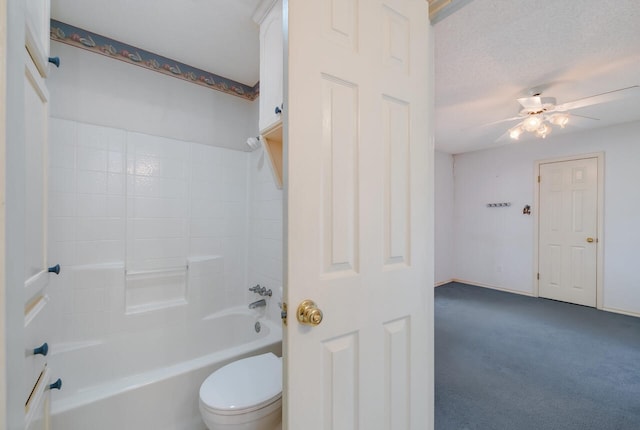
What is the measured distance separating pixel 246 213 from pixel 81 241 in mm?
1227

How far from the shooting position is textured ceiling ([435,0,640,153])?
155 cm

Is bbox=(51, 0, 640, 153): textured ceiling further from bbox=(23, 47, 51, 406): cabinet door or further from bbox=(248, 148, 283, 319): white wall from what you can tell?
bbox=(23, 47, 51, 406): cabinet door

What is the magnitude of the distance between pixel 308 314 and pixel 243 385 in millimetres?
842

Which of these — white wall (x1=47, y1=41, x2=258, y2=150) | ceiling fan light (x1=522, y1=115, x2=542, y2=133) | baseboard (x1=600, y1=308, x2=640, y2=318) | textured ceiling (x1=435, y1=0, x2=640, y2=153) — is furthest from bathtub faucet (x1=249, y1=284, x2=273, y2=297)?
baseboard (x1=600, y1=308, x2=640, y2=318)

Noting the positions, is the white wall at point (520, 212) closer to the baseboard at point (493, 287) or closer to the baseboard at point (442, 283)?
the baseboard at point (493, 287)

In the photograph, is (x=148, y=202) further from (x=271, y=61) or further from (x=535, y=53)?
(x=535, y=53)

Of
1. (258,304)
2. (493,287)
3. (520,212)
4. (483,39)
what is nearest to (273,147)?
(258,304)

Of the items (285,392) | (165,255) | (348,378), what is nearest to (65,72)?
(165,255)

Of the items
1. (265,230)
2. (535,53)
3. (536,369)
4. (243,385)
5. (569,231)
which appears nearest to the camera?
(243,385)

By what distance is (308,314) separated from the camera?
2.58 feet

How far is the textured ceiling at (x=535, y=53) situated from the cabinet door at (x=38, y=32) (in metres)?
1.61

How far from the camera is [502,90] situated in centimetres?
246

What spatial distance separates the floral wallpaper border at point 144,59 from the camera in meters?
1.79

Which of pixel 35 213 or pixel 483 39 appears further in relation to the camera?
pixel 483 39
